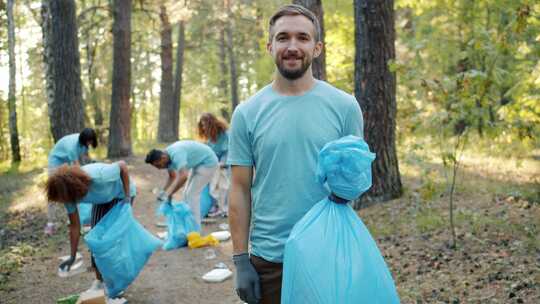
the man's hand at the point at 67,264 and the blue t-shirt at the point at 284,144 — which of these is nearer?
the blue t-shirt at the point at 284,144

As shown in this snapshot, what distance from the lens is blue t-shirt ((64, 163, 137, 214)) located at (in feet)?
16.8

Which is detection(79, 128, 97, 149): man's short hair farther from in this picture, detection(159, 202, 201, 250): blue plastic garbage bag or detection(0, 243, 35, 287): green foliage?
detection(0, 243, 35, 287): green foliage

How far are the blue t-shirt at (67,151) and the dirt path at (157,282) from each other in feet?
4.05

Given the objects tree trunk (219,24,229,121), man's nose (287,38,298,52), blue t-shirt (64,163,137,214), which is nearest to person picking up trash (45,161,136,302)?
blue t-shirt (64,163,137,214)

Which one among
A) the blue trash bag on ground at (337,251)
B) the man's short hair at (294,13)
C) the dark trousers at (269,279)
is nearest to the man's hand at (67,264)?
the dark trousers at (269,279)

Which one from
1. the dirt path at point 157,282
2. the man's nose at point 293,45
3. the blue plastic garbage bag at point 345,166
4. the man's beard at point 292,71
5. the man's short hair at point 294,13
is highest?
the man's short hair at point 294,13

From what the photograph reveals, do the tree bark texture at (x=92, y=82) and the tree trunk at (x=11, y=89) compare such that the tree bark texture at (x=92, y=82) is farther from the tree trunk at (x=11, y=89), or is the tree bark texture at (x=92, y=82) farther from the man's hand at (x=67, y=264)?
the man's hand at (x=67, y=264)

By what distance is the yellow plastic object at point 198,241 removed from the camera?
726cm

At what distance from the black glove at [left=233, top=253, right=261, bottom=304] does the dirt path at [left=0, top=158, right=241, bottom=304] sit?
317cm

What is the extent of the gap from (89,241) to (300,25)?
359cm

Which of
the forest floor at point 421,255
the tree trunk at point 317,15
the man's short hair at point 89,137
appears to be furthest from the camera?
the tree trunk at point 317,15

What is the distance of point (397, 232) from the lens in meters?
6.66

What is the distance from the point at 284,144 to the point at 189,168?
18.2 feet

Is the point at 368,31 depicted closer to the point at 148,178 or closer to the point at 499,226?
the point at 499,226
